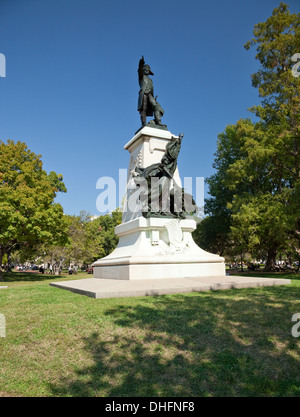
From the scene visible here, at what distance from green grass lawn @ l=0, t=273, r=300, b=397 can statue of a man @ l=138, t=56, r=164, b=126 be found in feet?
32.1

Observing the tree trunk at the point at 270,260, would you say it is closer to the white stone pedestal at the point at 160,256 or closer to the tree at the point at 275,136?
the tree at the point at 275,136

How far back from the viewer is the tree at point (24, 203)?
18766 mm

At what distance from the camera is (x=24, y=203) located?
19.2m

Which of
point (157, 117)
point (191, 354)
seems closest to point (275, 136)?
point (157, 117)

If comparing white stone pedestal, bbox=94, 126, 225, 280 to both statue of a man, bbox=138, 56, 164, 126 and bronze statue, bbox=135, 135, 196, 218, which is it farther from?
statue of a man, bbox=138, 56, 164, 126

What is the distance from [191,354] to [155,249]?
6.31 m

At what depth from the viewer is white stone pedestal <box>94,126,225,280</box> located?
353 inches

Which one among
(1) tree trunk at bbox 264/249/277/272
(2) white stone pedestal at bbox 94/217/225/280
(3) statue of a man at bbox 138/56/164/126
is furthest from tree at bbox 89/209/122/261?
(2) white stone pedestal at bbox 94/217/225/280

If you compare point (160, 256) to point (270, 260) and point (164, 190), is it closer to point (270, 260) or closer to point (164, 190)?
point (164, 190)

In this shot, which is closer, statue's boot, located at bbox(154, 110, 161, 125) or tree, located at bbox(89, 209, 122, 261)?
statue's boot, located at bbox(154, 110, 161, 125)

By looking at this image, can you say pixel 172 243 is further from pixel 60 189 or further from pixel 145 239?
pixel 60 189

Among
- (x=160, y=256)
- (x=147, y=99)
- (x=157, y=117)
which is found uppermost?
(x=147, y=99)

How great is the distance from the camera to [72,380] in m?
3.08

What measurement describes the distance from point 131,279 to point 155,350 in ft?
17.0
